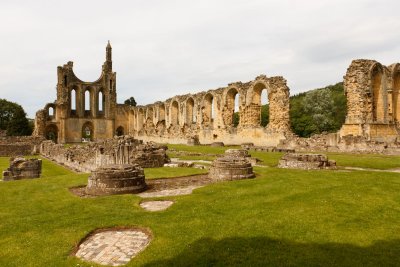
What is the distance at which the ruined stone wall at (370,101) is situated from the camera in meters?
21.9

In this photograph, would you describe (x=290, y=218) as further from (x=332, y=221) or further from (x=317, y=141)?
(x=317, y=141)

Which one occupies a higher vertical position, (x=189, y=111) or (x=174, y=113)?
(x=174, y=113)

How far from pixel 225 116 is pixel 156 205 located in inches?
1019

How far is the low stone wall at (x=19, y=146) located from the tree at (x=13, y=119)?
21.9 m

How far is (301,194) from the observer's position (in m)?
7.44

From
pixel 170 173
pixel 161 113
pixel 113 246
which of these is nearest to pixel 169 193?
pixel 170 173

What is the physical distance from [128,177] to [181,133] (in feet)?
101

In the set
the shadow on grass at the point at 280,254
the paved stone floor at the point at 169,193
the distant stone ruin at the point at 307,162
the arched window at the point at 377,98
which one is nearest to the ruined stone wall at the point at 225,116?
the arched window at the point at 377,98

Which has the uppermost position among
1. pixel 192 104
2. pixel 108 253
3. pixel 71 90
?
pixel 71 90

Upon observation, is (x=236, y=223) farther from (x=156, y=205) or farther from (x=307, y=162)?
(x=307, y=162)

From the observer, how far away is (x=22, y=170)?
544 inches

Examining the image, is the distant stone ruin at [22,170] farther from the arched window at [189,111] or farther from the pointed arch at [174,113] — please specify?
the pointed arch at [174,113]

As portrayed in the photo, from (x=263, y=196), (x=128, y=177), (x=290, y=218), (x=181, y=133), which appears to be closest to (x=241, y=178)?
(x=263, y=196)

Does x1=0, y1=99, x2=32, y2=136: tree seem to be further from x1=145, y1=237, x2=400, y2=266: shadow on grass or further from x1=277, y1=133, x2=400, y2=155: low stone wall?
x1=145, y1=237, x2=400, y2=266: shadow on grass
